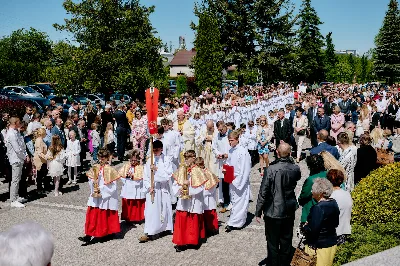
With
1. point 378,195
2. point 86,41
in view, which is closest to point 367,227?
point 378,195

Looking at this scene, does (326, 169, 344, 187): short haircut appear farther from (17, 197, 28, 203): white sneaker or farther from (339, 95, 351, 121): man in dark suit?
(339, 95, 351, 121): man in dark suit

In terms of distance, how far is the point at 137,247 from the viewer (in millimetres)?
7801

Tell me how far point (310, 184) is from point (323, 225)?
1195 millimetres

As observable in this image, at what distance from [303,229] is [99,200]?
423 cm

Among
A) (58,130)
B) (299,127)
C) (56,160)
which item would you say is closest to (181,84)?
(299,127)

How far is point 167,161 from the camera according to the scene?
825 centimetres

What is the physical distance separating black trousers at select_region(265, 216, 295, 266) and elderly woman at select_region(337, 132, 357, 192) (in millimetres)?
2377

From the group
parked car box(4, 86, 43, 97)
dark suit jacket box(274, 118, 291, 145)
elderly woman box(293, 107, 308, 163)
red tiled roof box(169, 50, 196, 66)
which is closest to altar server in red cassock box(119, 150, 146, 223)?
dark suit jacket box(274, 118, 291, 145)

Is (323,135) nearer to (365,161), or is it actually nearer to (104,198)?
(365,161)

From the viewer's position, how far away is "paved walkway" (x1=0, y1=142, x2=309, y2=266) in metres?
7.17

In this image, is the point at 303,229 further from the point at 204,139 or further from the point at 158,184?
the point at 204,139

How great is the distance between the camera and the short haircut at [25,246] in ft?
7.55

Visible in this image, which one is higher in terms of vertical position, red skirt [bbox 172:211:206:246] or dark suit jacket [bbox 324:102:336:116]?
dark suit jacket [bbox 324:102:336:116]

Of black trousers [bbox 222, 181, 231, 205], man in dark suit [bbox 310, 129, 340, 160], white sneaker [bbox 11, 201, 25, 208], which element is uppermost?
man in dark suit [bbox 310, 129, 340, 160]
